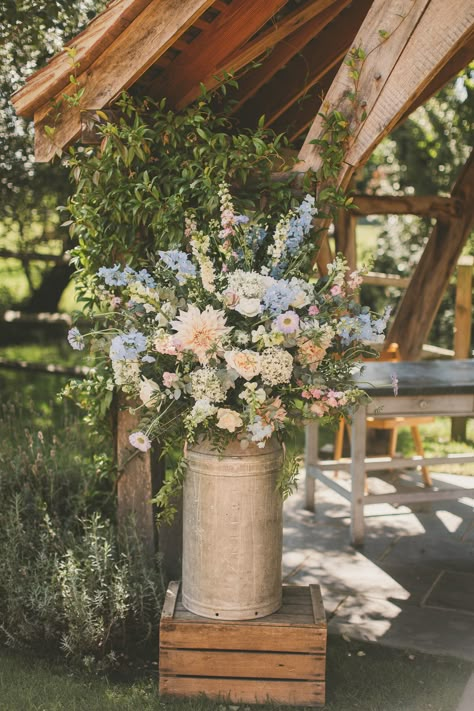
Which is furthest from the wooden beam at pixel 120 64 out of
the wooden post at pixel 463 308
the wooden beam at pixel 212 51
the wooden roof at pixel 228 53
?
the wooden post at pixel 463 308

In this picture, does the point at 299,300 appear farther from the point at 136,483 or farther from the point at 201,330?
the point at 136,483

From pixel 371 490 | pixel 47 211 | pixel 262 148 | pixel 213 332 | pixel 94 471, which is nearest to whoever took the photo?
pixel 213 332

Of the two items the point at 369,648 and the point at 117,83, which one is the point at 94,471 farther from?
the point at 117,83

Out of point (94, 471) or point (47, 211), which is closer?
point (94, 471)

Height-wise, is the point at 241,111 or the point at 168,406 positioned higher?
the point at 241,111

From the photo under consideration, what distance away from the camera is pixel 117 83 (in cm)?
354

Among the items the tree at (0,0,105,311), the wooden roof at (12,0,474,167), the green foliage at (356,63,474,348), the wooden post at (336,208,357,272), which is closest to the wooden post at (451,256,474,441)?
the wooden post at (336,208,357,272)

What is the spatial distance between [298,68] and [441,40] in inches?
60.1

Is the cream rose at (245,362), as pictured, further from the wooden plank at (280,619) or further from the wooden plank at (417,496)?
the wooden plank at (417,496)

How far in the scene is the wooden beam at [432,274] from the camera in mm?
6203

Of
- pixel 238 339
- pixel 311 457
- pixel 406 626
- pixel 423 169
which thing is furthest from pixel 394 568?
pixel 423 169

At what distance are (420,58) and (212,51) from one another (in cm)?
95

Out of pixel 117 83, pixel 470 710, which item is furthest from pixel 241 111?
pixel 470 710

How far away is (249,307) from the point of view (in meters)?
2.87
